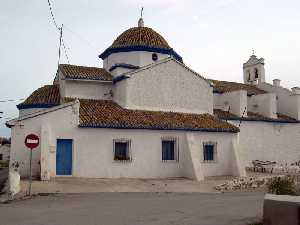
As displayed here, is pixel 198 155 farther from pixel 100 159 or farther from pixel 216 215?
pixel 216 215

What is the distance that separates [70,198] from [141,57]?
51.9ft

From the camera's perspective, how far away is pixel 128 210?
12.2 metres

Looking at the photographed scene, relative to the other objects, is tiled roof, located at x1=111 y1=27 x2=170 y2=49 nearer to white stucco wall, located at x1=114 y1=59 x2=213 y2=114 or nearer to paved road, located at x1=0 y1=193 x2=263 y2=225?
white stucco wall, located at x1=114 y1=59 x2=213 y2=114

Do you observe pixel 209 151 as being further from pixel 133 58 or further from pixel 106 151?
pixel 133 58

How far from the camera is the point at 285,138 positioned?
34.0 meters

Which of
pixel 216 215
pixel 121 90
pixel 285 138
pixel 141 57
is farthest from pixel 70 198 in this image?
pixel 285 138

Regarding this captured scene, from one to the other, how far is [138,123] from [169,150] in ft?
8.76

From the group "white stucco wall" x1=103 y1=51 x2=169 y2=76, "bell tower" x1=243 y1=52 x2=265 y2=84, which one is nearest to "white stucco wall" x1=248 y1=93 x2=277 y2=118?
"bell tower" x1=243 y1=52 x2=265 y2=84

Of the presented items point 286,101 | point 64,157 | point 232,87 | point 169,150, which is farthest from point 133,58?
point 286,101

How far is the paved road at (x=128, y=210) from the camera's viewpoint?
1034 centimetres

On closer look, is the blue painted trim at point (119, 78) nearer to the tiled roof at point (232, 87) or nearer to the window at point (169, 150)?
the window at point (169, 150)

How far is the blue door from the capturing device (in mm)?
21188

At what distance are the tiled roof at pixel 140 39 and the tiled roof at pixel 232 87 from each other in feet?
23.6

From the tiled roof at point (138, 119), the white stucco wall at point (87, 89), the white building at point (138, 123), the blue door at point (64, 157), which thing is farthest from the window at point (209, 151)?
the blue door at point (64, 157)
